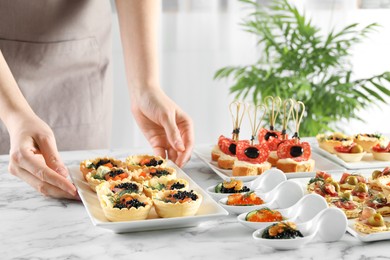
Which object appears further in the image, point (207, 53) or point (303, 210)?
point (207, 53)

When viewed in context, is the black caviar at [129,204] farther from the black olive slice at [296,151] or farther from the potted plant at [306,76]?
the potted plant at [306,76]

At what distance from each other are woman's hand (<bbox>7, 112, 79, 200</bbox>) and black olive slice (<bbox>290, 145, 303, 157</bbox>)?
0.63m

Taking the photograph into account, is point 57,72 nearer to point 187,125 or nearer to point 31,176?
point 187,125

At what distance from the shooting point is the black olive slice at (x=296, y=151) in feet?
6.80

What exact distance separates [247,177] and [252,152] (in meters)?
0.09

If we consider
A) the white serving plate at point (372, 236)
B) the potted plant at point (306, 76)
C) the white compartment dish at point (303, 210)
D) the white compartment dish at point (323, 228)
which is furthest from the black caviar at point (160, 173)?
the potted plant at point (306, 76)

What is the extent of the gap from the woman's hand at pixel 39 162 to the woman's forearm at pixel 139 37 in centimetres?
57

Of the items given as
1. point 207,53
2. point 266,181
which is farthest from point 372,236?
point 207,53

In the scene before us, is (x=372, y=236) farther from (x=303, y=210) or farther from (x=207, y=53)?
(x=207, y=53)

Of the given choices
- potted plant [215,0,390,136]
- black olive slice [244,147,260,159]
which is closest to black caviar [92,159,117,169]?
black olive slice [244,147,260,159]

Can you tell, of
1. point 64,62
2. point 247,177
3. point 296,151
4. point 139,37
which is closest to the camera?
point 247,177

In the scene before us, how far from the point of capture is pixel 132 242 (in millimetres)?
1517

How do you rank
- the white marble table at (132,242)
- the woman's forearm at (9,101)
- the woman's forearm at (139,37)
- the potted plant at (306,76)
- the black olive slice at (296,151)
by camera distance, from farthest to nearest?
the potted plant at (306,76), the woman's forearm at (139,37), the black olive slice at (296,151), the woman's forearm at (9,101), the white marble table at (132,242)

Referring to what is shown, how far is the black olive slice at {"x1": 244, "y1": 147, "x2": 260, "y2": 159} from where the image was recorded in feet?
6.61
